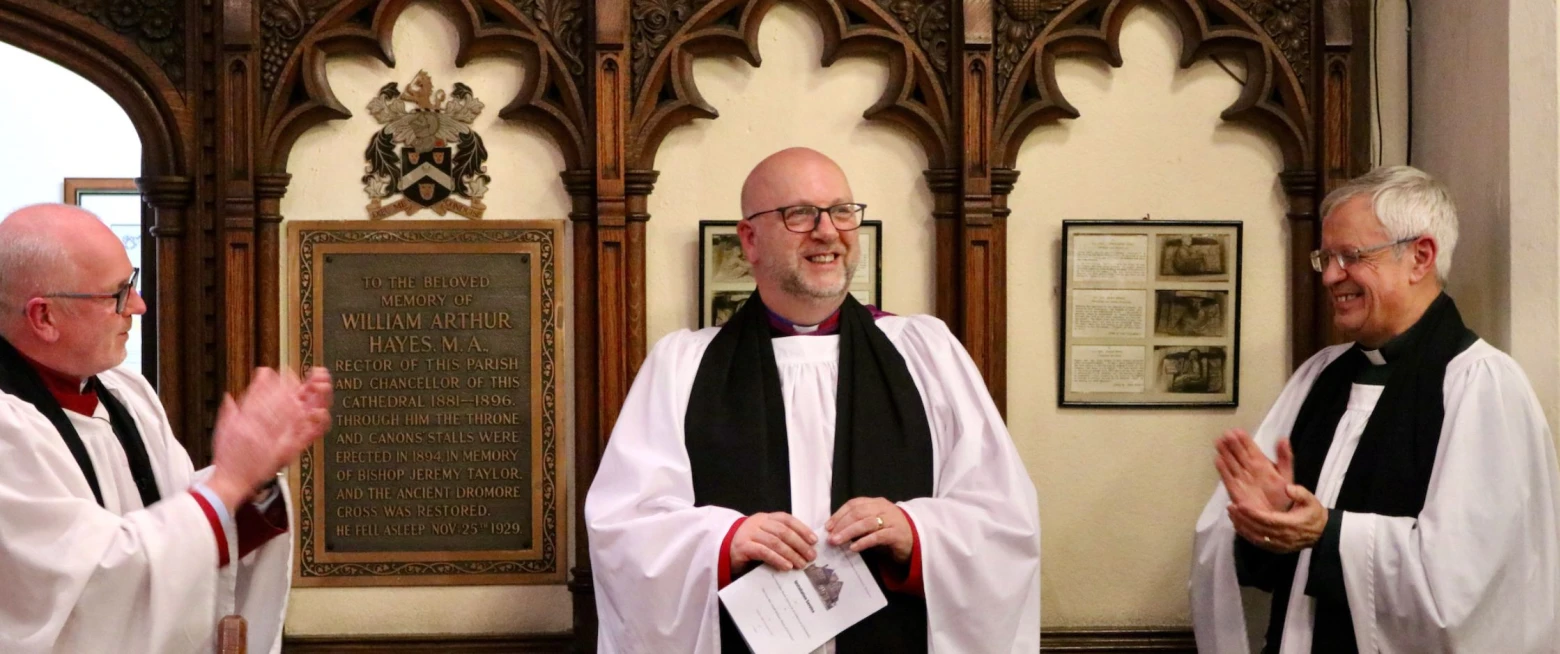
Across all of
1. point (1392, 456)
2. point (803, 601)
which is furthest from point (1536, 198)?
point (803, 601)

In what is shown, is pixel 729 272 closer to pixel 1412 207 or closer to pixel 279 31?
pixel 279 31

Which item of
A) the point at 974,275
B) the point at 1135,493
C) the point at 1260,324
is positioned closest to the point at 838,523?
the point at 974,275

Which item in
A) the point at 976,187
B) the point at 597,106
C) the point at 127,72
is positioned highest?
the point at 127,72

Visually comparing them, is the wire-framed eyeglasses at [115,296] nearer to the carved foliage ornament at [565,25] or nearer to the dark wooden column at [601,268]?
the dark wooden column at [601,268]

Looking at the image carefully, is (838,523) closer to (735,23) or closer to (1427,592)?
(1427,592)

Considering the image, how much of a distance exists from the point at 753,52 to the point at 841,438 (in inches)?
51.1

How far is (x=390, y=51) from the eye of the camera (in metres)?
4.09

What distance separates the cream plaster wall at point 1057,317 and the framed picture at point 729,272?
41 centimetres

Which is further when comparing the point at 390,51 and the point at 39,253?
the point at 390,51

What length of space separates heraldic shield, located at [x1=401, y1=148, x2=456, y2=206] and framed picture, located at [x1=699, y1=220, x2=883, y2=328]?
757 millimetres

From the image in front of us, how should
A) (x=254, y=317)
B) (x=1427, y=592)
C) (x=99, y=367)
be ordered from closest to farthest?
1. (x=99, y=367)
2. (x=1427, y=592)
3. (x=254, y=317)

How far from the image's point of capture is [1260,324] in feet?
13.8

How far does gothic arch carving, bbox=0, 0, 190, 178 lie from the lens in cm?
402

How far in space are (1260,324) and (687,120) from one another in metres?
1.80
